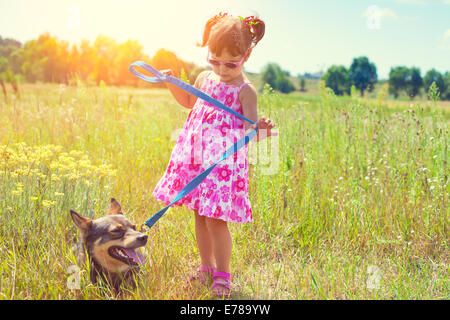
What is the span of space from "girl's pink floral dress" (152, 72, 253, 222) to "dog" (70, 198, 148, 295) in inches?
17.5

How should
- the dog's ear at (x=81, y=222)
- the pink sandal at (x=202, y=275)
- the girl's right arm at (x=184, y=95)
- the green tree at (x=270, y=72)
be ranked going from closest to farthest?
the dog's ear at (x=81, y=222), the pink sandal at (x=202, y=275), the girl's right arm at (x=184, y=95), the green tree at (x=270, y=72)

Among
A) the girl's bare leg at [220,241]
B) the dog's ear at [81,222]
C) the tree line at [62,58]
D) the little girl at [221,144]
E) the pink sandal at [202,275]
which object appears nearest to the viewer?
the dog's ear at [81,222]

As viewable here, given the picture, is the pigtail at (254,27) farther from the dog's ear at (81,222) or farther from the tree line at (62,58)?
the tree line at (62,58)

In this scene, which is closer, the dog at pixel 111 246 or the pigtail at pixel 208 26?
the dog at pixel 111 246

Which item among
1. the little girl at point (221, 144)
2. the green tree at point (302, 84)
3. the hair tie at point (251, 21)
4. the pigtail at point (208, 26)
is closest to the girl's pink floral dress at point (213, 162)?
the little girl at point (221, 144)

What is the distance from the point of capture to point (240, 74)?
267 centimetres

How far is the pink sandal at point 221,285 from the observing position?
2.58m

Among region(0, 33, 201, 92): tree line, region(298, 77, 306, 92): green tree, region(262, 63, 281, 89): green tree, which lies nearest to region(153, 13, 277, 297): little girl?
region(0, 33, 201, 92): tree line

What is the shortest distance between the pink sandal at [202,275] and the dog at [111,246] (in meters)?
0.51

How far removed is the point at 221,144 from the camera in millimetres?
2572

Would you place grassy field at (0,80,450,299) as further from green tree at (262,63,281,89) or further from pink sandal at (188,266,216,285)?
green tree at (262,63,281,89)

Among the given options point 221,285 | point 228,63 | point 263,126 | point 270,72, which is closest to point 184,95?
point 228,63

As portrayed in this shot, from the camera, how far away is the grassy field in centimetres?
269

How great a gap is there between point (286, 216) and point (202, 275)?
1.24 meters
